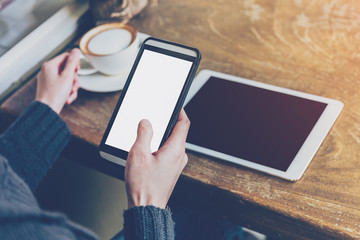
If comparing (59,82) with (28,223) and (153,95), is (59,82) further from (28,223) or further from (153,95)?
(28,223)

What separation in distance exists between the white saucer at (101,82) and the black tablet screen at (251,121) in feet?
0.56

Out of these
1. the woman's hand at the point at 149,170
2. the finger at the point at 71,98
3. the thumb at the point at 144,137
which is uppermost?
the thumb at the point at 144,137

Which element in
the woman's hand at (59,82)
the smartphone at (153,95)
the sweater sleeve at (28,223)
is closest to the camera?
the sweater sleeve at (28,223)

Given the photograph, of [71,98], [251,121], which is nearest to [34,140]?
[71,98]

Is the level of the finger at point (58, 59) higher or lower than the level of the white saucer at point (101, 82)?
higher

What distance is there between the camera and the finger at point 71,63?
31.0 inches

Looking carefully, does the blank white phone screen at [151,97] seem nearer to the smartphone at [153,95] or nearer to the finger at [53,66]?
the smartphone at [153,95]

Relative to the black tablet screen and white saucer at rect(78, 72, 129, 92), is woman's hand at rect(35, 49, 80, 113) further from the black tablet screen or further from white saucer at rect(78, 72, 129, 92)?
the black tablet screen

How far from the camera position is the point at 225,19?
95 cm

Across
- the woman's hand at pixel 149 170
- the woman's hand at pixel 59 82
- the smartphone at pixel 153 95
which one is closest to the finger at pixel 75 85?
the woman's hand at pixel 59 82

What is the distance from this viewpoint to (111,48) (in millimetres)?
790

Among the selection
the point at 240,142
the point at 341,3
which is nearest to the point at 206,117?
the point at 240,142

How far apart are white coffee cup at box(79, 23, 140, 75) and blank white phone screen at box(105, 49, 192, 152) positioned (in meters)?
0.13

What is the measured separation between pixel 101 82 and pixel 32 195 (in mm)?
332
